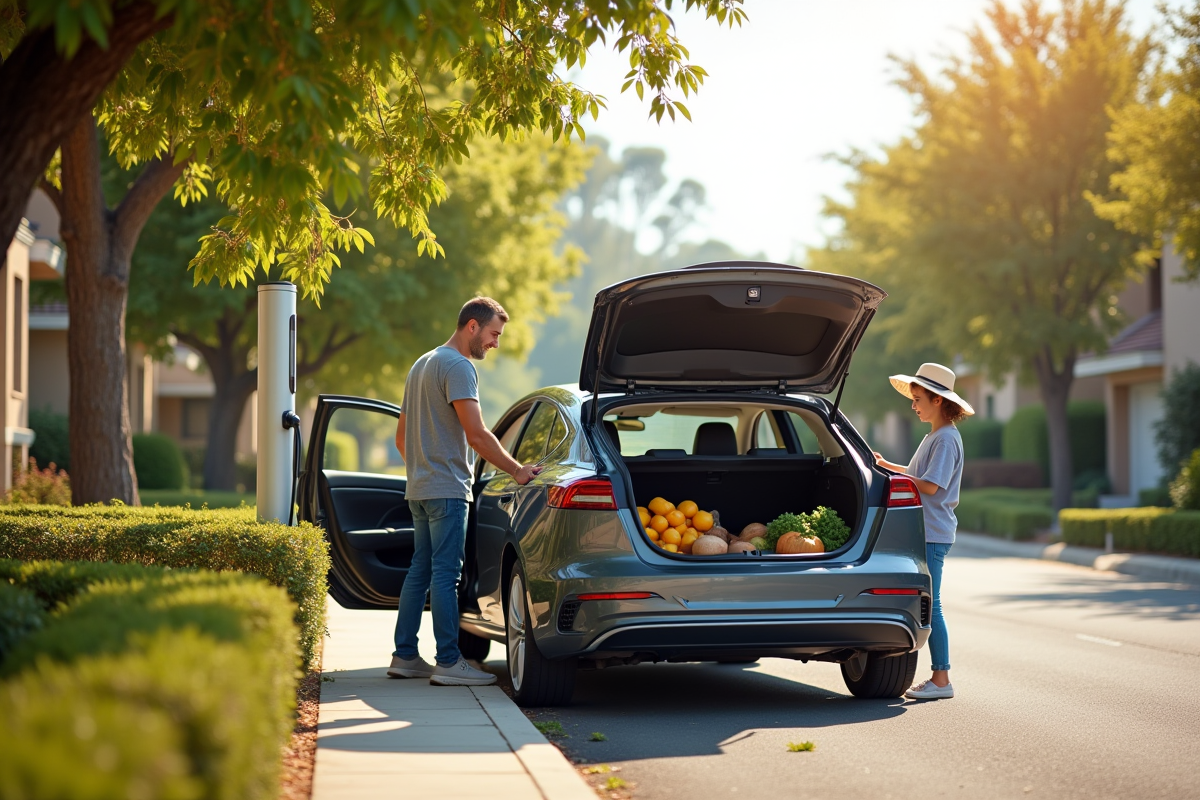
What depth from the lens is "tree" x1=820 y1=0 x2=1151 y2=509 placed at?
26.6 meters

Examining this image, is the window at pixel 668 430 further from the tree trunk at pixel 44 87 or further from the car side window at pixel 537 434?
the tree trunk at pixel 44 87

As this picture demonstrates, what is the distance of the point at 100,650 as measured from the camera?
3508 mm

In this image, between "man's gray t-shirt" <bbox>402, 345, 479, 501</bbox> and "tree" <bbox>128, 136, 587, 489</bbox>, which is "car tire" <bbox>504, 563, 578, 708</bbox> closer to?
"man's gray t-shirt" <bbox>402, 345, 479, 501</bbox>

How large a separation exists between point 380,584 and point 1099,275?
21580 millimetres

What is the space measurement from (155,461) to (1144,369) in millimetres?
22235

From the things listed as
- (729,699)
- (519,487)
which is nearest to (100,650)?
(519,487)

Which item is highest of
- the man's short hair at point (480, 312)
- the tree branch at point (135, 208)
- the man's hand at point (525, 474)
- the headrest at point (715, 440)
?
the tree branch at point (135, 208)

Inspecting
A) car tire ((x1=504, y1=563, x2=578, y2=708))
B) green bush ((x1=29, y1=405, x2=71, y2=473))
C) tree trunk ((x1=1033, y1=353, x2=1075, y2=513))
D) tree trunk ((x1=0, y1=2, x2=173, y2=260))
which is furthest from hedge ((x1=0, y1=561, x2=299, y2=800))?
tree trunk ((x1=1033, y1=353, x2=1075, y2=513))

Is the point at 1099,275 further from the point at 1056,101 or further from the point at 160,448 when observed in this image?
the point at 160,448

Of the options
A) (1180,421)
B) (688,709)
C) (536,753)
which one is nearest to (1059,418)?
(1180,421)

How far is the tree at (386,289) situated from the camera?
23.9 metres

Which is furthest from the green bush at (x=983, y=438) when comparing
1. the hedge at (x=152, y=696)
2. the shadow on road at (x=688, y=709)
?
the hedge at (x=152, y=696)

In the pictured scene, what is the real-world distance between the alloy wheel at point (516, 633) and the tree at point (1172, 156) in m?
15.4

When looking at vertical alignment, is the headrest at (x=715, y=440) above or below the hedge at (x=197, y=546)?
above
